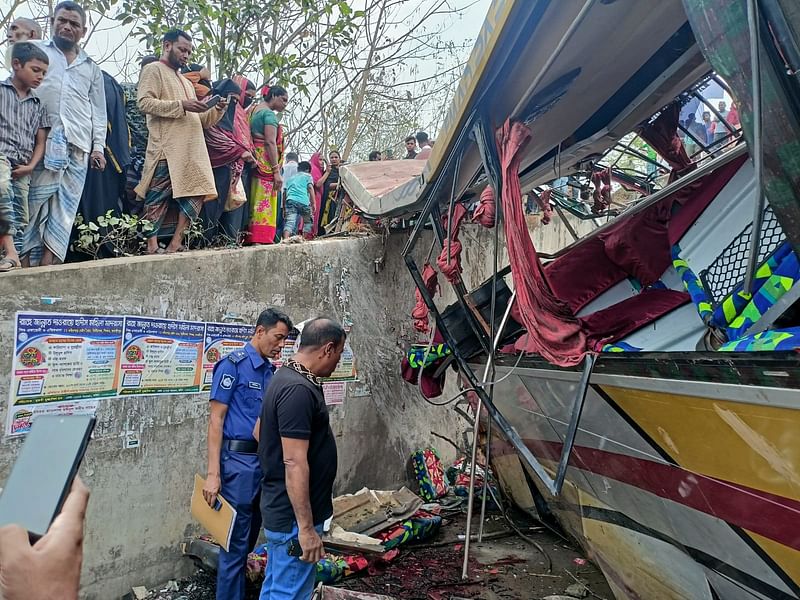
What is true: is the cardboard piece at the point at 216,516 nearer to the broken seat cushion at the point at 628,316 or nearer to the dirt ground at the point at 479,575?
the dirt ground at the point at 479,575

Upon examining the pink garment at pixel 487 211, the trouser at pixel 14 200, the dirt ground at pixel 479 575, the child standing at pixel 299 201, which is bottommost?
the dirt ground at pixel 479 575

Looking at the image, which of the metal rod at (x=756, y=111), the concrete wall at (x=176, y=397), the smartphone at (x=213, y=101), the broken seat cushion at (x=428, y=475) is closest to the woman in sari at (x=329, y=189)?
the concrete wall at (x=176, y=397)

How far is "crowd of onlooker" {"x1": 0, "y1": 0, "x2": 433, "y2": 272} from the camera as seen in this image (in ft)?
11.9

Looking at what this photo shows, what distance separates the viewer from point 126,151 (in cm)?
453

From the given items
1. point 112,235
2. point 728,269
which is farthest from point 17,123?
point 728,269

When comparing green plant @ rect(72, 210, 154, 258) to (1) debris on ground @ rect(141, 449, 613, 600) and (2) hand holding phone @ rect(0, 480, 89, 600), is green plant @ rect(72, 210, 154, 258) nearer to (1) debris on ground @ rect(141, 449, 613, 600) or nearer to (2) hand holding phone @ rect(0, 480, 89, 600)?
(1) debris on ground @ rect(141, 449, 613, 600)

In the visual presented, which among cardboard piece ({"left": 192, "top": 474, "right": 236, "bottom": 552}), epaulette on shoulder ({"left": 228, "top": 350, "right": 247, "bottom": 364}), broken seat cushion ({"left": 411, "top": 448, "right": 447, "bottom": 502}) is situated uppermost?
epaulette on shoulder ({"left": 228, "top": 350, "right": 247, "bottom": 364})

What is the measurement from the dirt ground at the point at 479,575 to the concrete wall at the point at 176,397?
43cm

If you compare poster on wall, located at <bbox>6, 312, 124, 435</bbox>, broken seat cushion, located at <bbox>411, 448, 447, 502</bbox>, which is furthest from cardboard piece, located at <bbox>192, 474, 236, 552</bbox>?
broken seat cushion, located at <bbox>411, 448, 447, 502</bbox>

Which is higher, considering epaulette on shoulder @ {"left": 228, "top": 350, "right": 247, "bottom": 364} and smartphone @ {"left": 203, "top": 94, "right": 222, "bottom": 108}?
smartphone @ {"left": 203, "top": 94, "right": 222, "bottom": 108}

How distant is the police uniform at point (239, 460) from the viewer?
3400mm

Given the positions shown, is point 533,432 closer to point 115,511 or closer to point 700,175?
point 700,175

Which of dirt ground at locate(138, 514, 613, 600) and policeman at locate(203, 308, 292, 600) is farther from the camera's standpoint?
dirt ground at locate(138, 514, 613, 600)

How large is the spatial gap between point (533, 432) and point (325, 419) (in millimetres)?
1748
